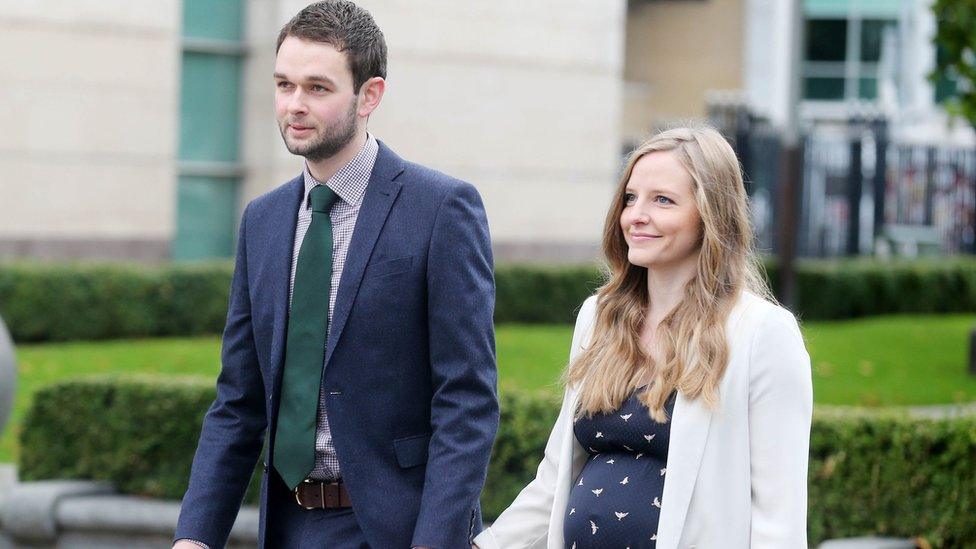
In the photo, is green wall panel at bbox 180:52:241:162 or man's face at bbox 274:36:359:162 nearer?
man's face at bbox 274:36:359:162

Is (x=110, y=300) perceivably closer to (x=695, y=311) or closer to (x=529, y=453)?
(x=529, y=453)

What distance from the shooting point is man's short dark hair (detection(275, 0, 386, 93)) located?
11.9 ft

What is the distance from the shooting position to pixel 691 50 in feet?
131

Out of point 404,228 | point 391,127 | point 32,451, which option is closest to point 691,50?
point 391,127

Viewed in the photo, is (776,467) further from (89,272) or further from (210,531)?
(89,272)

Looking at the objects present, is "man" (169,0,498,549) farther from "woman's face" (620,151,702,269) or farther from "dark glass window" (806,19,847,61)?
"dark glass window" (806,19,847,61)

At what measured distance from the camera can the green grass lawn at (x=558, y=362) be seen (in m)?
11.2

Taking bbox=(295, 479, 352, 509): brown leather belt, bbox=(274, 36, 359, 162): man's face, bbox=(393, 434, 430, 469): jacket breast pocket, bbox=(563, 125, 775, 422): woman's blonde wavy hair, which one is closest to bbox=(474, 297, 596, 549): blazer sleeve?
bbox=(563, 125, 775, 422): woman's blonde wavy hair

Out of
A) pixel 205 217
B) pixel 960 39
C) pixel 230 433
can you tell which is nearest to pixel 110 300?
pixel 205 217

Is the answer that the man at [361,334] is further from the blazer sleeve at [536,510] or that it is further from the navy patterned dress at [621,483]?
the navy patterned dress at [621,483]

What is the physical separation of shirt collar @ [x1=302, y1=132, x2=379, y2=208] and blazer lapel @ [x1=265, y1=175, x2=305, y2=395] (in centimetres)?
10

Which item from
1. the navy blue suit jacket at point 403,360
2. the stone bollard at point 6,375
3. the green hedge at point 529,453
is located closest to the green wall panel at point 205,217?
the green hedge at point 529,453

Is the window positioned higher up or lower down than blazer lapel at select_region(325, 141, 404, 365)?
higher up

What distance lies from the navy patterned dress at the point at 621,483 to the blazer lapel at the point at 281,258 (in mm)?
789
